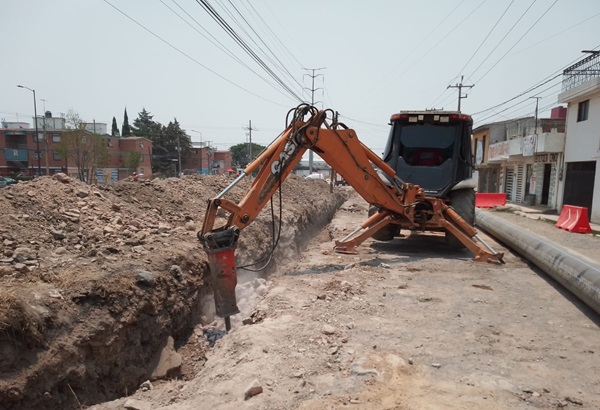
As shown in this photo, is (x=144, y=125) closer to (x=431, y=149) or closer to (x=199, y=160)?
(x=199, y=160)

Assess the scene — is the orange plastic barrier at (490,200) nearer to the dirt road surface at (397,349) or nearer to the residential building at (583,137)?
the residential building at (583,137)

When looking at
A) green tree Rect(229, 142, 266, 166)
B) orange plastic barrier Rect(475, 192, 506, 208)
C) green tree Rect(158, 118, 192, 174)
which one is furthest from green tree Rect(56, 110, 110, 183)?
green tree Rect(229, 142, 266, 166)

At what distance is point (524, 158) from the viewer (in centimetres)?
2481

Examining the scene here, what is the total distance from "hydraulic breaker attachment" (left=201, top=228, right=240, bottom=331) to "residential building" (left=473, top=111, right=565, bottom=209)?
15.9m

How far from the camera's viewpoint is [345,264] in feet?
24.3

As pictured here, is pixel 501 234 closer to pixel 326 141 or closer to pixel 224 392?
pixel 326 141

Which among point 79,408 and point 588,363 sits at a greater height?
point 588,363

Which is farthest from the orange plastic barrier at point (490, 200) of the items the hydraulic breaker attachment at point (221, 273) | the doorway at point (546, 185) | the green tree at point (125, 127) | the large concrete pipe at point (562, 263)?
the green tree at point (125, 127)

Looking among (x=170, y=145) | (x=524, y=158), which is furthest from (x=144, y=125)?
(x=524, y=158)

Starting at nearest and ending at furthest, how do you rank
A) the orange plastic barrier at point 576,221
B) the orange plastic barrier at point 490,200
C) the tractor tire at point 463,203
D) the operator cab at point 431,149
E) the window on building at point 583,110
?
the operator cab at point 431,149
the tractor tire at point 463,203
the orange plastic barrier at point 576,221
the window on building at point 583,110
the orange plastic barrier at point 490,200

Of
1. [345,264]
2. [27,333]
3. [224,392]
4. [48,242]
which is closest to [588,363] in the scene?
[224,392]

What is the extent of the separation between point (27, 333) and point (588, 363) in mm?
4960

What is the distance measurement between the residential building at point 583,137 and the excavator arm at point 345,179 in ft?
38.6

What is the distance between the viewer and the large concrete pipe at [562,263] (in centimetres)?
512
